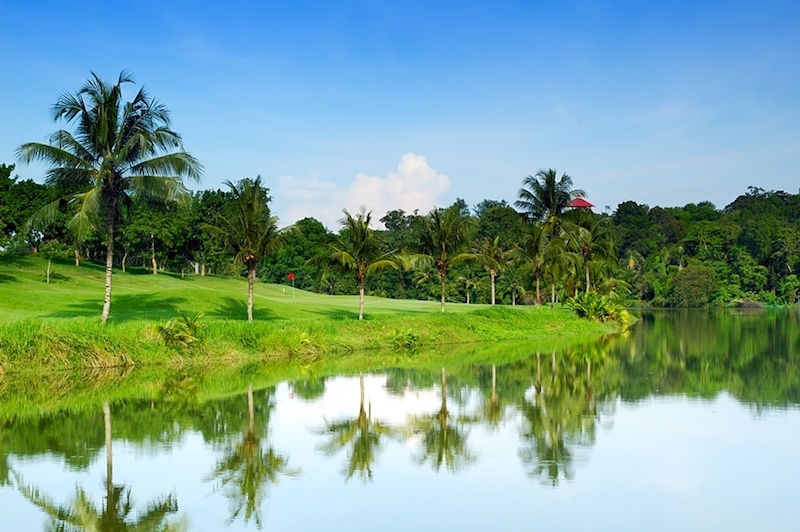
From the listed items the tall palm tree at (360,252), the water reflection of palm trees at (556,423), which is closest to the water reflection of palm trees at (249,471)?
the water reflection of palm trees at (556,423)

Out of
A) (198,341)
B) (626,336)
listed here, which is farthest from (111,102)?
(626,336)

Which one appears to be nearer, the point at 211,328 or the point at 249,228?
the point at 211,328

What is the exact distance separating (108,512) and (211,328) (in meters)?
19.3

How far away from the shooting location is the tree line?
3034 centimetres

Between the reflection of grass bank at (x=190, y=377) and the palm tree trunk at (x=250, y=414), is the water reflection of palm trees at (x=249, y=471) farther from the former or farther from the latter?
the reflection of grass bank at (x=190, y=377)

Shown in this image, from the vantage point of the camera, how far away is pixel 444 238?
43.0m

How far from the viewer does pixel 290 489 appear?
36.9 feet

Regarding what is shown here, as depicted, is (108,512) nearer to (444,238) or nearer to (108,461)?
(108,461)

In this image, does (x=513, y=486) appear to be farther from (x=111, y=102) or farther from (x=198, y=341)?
(x=111, y=102)

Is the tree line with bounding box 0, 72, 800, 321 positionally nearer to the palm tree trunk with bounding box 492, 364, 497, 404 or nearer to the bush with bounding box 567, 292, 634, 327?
the bush with bounding box 567, 292, 634, 327

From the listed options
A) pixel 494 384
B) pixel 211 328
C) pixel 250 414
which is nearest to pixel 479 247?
pixel 211 328

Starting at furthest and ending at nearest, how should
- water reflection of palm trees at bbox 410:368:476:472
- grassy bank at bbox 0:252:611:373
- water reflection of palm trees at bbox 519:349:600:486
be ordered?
grassy bank at bbox 0:252:611:373, water reflection of palm trees at bbox 410:368:476:472, water reflection of palm trees at bbox 519:349:600:486

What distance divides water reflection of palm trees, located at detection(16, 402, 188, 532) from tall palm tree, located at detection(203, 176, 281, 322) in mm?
22861

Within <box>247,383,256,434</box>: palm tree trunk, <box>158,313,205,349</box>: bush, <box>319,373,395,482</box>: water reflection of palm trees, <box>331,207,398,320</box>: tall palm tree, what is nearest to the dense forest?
<box>331,207,398,320</box>: tall palm tree
